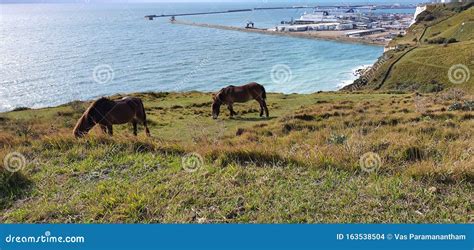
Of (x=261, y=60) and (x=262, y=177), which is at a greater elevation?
(x=262, y=177)

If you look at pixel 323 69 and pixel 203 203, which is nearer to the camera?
pixel 203 203

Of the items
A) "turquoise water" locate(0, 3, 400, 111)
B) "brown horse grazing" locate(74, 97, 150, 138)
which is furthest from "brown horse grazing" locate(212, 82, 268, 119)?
"turquoise water" locate(0, 3, 400, 111)

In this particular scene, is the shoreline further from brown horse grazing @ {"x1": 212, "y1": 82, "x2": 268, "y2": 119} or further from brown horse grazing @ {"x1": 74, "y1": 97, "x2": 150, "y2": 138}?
brown horse grazing @ {"x1": 74, "y1": 97, "x2": 150, "y2": 138}

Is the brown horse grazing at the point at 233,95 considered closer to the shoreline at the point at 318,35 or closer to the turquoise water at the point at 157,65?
the turquoise water at the point at 157,65

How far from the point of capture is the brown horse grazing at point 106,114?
12.4m

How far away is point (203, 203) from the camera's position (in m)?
5.49

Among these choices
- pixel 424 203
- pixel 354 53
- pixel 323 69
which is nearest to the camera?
pixel 424 203

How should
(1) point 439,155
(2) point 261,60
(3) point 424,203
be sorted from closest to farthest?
(3) point 424,203 < (1) point 439,155 < (2) point 261,60

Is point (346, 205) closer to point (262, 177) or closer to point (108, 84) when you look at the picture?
point (262, 177)

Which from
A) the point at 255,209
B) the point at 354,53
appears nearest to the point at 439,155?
the point at 255,209

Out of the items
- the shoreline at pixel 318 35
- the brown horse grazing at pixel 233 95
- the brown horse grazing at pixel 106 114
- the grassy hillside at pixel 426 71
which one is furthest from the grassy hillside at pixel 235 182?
the shoreline at pixel 318 35

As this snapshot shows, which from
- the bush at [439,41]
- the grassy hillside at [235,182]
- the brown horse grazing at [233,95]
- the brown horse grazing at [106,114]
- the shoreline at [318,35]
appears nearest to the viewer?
the grassy hillside at [235,182]

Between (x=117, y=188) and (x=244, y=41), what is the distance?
130869 millimetres

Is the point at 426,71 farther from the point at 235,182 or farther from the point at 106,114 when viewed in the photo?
the point at 235,182
